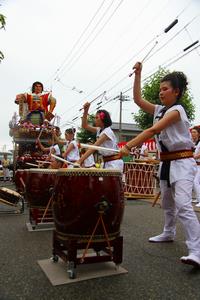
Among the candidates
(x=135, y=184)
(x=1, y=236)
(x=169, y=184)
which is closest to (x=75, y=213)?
(x=169, y=184)

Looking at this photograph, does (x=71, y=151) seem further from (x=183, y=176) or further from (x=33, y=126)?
(x=183, y=176)

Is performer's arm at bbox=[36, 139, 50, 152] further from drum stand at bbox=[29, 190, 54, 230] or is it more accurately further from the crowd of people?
the crowd of people

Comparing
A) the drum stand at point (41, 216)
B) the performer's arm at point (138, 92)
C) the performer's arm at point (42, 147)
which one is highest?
the performer's arm at point (138, 92)

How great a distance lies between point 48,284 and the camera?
261 centimetres

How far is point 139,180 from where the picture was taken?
8312mm

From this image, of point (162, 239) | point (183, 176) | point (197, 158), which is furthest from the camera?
point (197, 158)

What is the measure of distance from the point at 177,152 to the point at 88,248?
1.18 meters

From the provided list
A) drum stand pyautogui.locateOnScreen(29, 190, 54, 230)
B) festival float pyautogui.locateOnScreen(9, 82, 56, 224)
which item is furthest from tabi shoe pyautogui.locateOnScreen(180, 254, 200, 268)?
festival float pyautogui.locateOnScreen(9, 82, 56, 224)

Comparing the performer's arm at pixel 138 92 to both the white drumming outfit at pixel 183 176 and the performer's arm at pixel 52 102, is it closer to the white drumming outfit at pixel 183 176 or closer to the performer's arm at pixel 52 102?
the white drumming outfit at pixel 183 176

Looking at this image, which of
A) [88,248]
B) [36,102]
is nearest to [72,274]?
[88,248]

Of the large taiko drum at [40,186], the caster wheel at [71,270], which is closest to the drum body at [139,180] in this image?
the large taiko drum at [40,186]

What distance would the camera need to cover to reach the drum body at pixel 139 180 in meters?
8.30

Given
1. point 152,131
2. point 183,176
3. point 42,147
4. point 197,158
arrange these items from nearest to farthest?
point 152,131 < point 183,176 < point 197,158 < point 42,147

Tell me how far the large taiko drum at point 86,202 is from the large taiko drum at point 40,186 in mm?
1720
